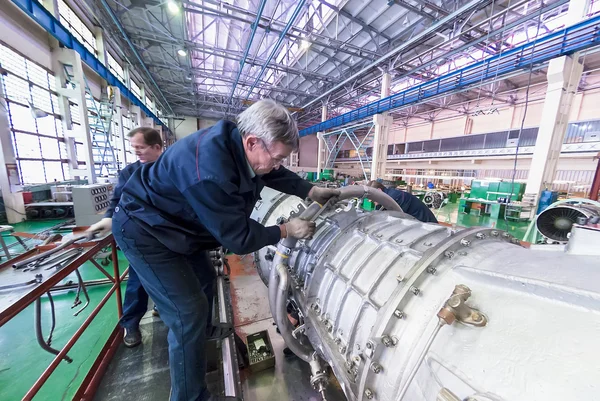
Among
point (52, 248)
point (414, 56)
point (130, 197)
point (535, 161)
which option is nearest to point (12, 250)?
point (52, 248)

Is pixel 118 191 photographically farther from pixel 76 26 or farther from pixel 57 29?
pixel 76 26

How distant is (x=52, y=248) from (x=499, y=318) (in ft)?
7.41

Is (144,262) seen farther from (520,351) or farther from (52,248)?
(520,351)

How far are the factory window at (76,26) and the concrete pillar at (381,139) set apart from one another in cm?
895

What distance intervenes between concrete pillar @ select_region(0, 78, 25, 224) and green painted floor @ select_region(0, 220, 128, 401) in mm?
4465

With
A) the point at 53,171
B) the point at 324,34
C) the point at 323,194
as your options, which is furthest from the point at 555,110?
the point at 53,171

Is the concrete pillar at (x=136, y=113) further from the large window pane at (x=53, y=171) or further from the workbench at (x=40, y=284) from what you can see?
the workbench at (x=40, y=284)

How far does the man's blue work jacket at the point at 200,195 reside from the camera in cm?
100

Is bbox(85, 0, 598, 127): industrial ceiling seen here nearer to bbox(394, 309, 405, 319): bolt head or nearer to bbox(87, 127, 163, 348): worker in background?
bbox(87, 127, 163, 348): worker in background

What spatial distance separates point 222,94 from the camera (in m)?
12.7

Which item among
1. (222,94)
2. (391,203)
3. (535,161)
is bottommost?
(391,203)

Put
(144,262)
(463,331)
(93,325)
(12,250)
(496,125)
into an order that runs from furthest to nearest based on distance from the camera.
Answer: (496,125)
(12,250)
(93,325)
(144,262)
(463,331)

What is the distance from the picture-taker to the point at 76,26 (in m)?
6.40

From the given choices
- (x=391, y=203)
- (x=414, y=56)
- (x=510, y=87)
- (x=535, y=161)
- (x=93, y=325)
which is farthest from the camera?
(x=510, y=87)
